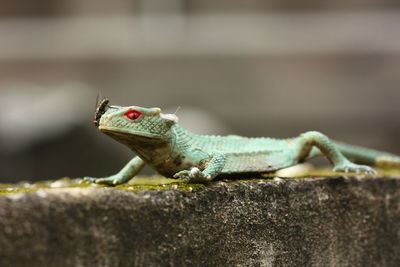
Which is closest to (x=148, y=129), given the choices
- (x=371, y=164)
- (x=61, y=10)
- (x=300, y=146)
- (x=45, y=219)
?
(x=45, y=219)

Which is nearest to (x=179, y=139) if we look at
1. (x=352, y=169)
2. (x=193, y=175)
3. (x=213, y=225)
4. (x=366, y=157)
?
(x=193, y=175)

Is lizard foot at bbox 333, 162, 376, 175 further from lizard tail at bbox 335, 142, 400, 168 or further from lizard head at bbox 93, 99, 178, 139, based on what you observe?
lizard head at bbox 93, 99, 178, 139

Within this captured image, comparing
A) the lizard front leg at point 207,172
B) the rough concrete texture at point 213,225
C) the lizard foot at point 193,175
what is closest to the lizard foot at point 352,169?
the rough concrete texture at point 213,225

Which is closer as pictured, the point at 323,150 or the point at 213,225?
the point at 213,225

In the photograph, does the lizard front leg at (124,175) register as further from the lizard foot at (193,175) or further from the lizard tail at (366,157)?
the lizard tail at (366,157)

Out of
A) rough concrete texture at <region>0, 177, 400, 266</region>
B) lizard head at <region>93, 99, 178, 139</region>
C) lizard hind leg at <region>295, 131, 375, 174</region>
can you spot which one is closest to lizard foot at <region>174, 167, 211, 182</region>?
rough concrete texture at <region>0, 177, 400, 266</region>

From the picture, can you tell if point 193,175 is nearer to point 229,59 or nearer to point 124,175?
point 124,175
